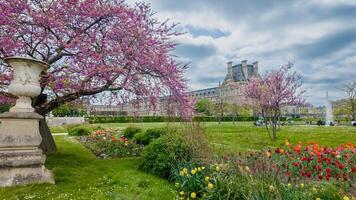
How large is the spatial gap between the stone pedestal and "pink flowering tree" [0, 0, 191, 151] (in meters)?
1.85

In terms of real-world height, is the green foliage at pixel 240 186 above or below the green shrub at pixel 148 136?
below

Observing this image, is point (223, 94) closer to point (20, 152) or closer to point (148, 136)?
point (148, 136)

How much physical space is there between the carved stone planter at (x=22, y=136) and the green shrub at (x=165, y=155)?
7.06 ft

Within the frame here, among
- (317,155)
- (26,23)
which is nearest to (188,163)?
(317,155)

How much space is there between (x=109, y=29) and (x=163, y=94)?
8.08ft

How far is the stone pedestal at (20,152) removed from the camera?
207 inches

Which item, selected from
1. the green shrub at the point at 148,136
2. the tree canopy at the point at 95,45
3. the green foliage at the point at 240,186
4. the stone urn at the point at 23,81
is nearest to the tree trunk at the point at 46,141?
the tree canopy at the point at 95,45

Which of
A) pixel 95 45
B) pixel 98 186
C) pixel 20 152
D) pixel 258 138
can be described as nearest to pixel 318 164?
pixel 98 186

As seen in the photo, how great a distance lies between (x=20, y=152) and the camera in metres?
5.33

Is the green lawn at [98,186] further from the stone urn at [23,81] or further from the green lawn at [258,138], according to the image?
the green lawn at [258,138]

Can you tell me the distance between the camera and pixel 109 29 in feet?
25.4

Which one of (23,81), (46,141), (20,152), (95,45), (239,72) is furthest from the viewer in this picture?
(239,72)

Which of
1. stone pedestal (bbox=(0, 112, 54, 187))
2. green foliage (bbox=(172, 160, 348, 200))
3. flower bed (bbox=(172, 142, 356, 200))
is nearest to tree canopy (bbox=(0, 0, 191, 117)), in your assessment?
stone pedestal (bbox=(0, 112, 54, 187))

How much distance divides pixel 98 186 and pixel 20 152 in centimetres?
168
